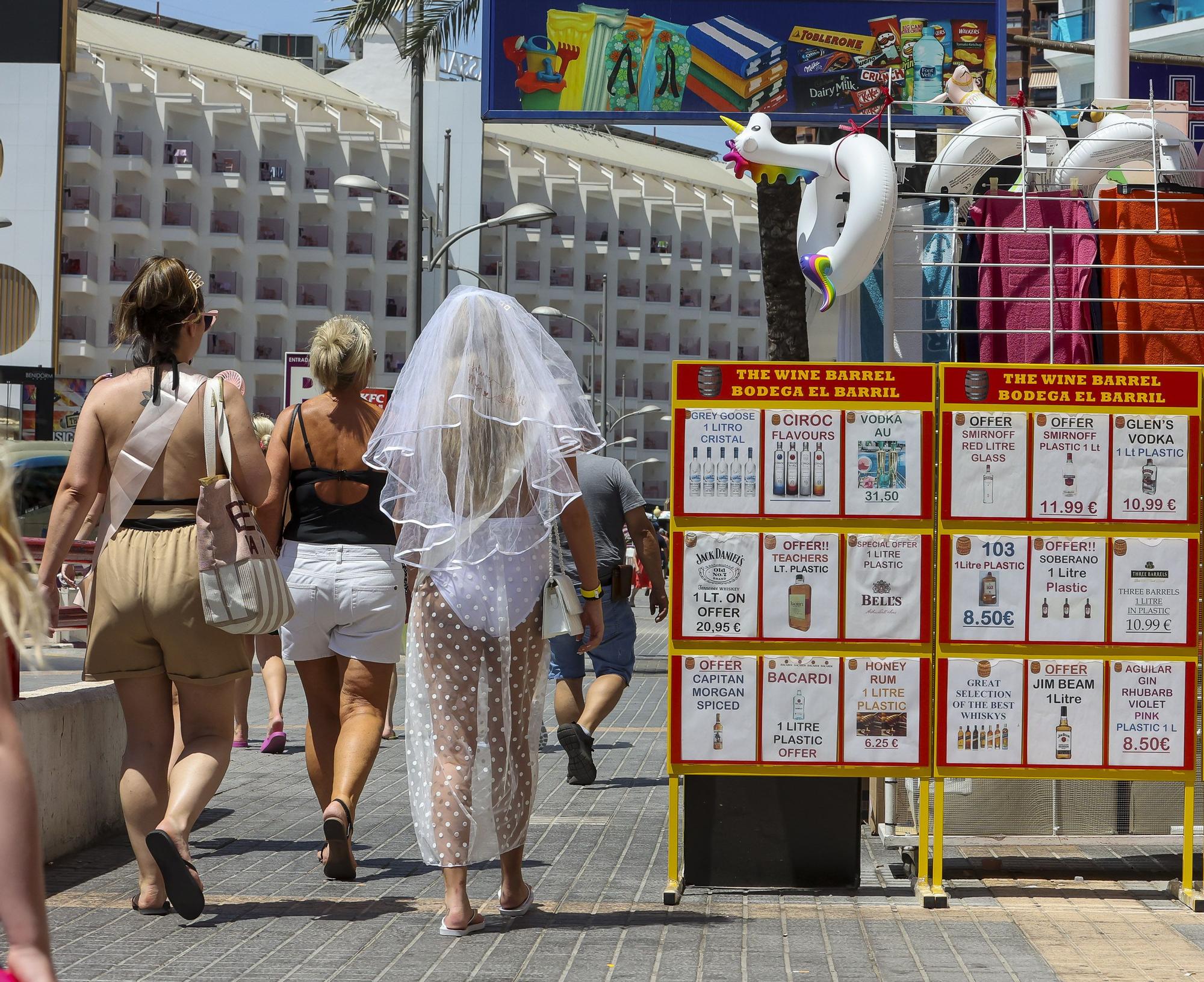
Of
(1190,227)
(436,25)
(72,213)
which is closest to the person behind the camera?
(1190,227)

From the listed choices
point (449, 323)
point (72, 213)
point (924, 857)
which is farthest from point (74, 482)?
point (72, 213)

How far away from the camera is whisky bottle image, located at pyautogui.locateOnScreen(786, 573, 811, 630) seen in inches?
249

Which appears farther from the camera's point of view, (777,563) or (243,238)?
(243,238)

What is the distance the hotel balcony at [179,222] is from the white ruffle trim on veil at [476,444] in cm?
8415

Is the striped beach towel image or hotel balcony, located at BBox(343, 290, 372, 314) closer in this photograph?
the striped beach towel image

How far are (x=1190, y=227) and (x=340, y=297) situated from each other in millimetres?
88040

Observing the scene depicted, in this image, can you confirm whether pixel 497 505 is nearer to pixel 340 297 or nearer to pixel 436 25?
pixel 436 25

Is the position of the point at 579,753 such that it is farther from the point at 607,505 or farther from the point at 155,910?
the point at 155,910

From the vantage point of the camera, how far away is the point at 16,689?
5641 millimetres

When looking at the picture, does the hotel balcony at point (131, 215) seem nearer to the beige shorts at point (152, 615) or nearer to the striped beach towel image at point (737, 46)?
the striped beach towel image at point (737, 46)

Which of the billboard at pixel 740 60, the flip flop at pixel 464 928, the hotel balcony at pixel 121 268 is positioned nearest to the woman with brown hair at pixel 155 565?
the flip flop at pixel 464 928

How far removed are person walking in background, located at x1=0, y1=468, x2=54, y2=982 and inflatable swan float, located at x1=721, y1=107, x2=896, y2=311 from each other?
5.61 meters

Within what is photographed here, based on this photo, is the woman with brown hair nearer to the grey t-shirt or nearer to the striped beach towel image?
the grey t-shirt

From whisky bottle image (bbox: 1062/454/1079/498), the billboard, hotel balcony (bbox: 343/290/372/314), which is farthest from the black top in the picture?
hotel balcony (bbox: 343/290/372/314)
